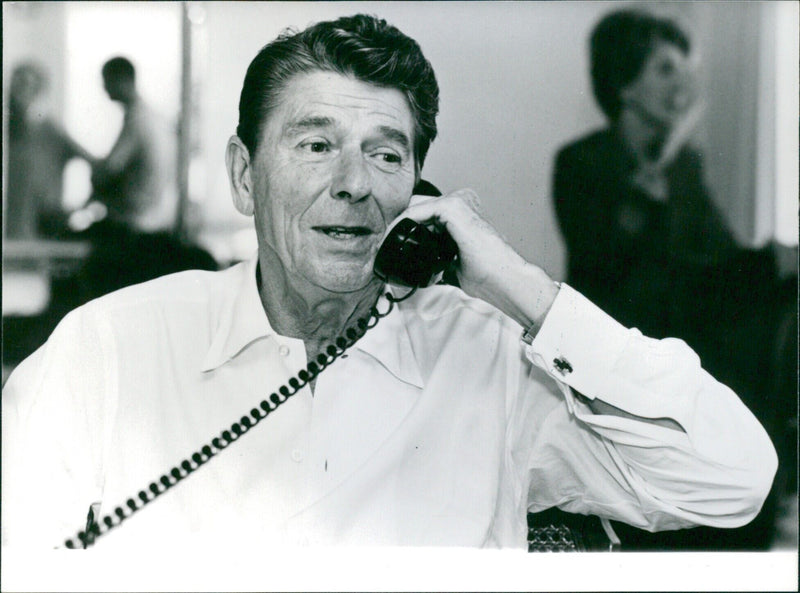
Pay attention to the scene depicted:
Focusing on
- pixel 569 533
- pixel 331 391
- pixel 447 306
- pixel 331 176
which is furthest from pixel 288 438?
pixel 569 533

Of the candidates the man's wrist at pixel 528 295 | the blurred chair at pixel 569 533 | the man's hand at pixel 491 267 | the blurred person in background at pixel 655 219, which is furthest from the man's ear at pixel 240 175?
the blurred chair at pixel 569 533

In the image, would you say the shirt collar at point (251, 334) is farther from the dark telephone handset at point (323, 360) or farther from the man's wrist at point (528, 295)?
the man's wrist at point (528, 295)

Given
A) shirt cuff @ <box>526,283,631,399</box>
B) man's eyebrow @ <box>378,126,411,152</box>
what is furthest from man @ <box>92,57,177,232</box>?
shirt cuff @ <box>526,283,631,399</box>

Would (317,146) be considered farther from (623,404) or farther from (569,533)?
(569,533)

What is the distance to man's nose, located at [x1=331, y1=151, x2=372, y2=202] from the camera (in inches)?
66.7

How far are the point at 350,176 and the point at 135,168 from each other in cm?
48

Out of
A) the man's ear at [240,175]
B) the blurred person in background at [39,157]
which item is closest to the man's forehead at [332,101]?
the man's ear at [240,175]

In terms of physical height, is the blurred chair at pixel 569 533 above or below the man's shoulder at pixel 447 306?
below

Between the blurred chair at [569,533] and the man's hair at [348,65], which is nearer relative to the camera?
the man's hair at [348,65]

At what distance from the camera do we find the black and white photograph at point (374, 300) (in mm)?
1721

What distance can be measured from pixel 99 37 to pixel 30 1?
0.18 m

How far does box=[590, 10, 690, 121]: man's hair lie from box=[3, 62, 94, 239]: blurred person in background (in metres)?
1.14

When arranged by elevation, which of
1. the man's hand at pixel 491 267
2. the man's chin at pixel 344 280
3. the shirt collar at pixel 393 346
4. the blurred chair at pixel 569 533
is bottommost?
the blurred chair at pixel 569 533

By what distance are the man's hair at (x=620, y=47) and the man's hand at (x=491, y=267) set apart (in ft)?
1.37
